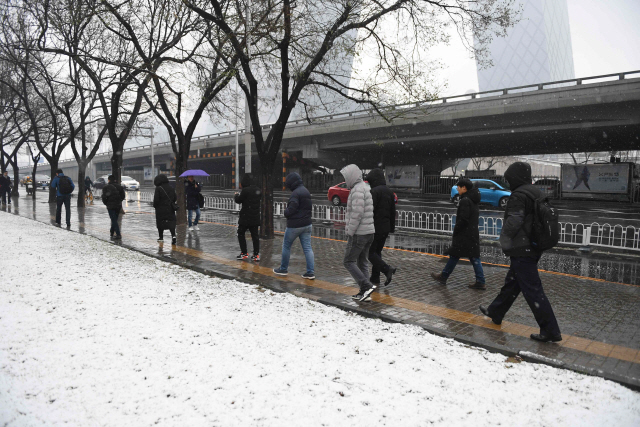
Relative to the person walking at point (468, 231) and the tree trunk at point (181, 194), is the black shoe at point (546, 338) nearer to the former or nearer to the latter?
the person walking at point (468, 231)

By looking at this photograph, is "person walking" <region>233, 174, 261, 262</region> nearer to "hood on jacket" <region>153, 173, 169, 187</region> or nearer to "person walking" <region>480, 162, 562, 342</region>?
"hood on jacket" <region>153, 173, 169, 187</region>

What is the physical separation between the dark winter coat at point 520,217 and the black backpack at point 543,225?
4 cm

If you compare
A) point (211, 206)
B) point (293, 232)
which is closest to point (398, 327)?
point (293, 232)

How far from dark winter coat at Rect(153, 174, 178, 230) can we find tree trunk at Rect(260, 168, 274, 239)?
235 cm

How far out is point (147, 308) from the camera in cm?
523

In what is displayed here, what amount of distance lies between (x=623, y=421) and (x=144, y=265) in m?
7.27

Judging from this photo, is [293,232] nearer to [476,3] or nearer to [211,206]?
[476,3]

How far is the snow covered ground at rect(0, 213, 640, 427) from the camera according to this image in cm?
298

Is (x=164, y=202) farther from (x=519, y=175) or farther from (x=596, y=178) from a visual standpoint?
(x=596, y=178)

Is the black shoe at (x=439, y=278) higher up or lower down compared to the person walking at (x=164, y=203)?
lower down

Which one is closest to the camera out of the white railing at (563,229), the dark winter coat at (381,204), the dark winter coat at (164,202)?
the dark winter coat at (381,204)

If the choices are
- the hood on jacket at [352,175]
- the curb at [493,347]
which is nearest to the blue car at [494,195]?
the hood on jacket at [352,175]

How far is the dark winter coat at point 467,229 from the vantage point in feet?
21.5

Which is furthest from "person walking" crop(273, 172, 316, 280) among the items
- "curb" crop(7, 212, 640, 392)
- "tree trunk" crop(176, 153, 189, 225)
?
"tree trunk" crop(176, 153, 189, 225)
